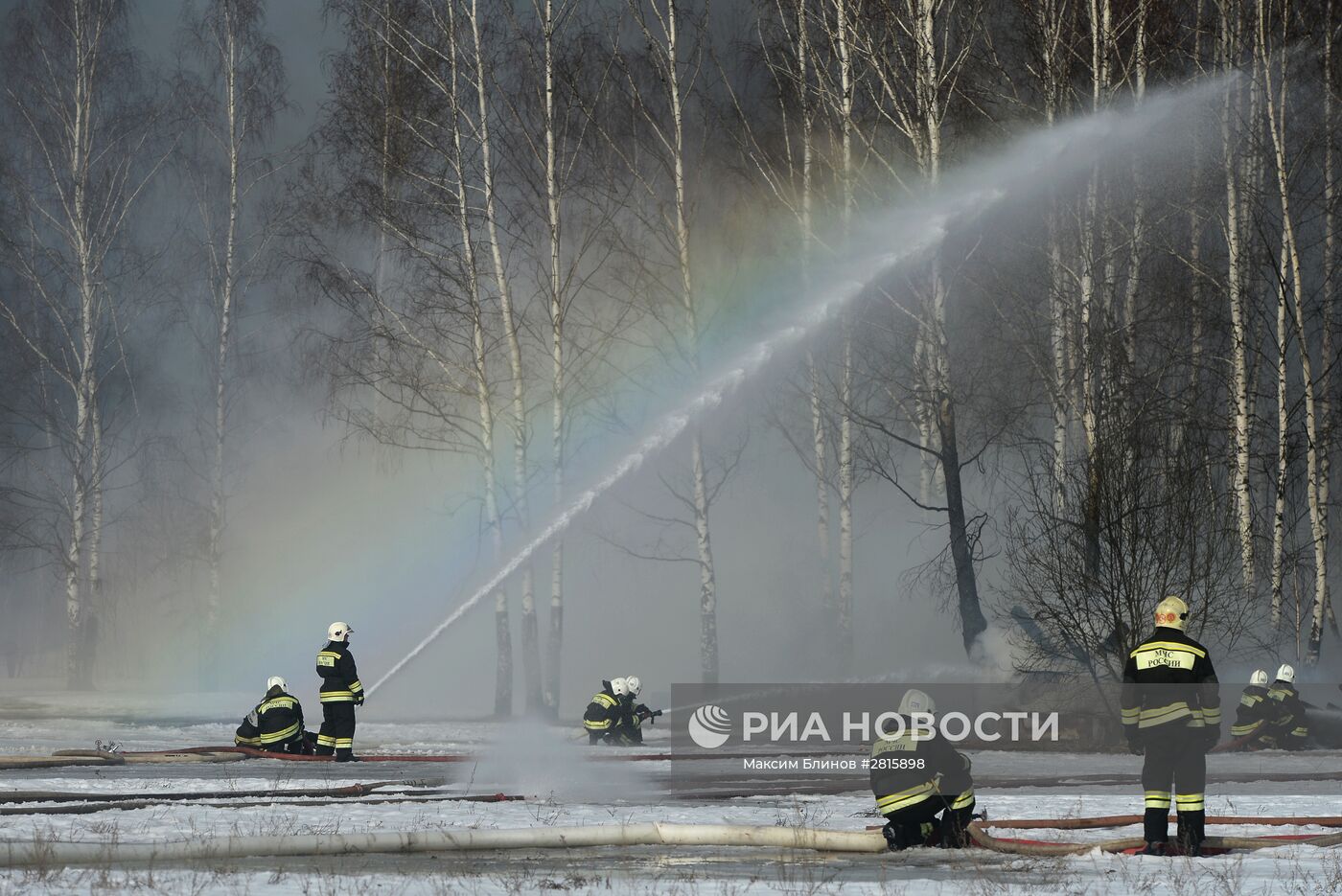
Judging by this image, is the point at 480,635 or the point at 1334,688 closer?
the point at 1334,688

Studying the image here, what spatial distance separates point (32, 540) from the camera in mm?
31594

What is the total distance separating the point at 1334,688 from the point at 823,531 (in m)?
9.95

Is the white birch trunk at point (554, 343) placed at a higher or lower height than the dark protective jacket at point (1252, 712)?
higher

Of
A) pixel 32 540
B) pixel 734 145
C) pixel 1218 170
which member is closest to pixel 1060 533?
pixel 1218 170

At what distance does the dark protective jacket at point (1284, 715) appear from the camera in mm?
16906

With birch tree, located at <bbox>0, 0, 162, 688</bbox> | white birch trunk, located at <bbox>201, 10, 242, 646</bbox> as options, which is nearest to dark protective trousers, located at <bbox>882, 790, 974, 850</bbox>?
white birch trunk, located at <bbox>201, 10, 242, 646</bbox>

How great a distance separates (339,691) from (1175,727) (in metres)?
Answer: 9.39

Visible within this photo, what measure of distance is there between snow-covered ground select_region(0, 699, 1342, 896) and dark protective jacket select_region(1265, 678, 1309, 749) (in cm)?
34

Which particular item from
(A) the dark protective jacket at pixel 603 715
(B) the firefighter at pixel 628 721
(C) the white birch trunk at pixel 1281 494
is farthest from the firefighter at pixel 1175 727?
(C) the white birch trunk at pixel 1281 494

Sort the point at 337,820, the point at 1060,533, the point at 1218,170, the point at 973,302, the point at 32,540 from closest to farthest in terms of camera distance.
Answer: the point at 337,820 < the point at 1060,533 < the point at 1218,170 < the point at 973,302 < the point at 32,540

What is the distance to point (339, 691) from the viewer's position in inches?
601

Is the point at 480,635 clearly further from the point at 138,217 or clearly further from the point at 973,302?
the point at 973,302

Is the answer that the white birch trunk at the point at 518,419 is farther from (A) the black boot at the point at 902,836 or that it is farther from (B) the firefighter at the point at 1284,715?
(A) the black boot at the point at 902,836

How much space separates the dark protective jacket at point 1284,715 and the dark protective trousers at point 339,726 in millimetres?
10937
